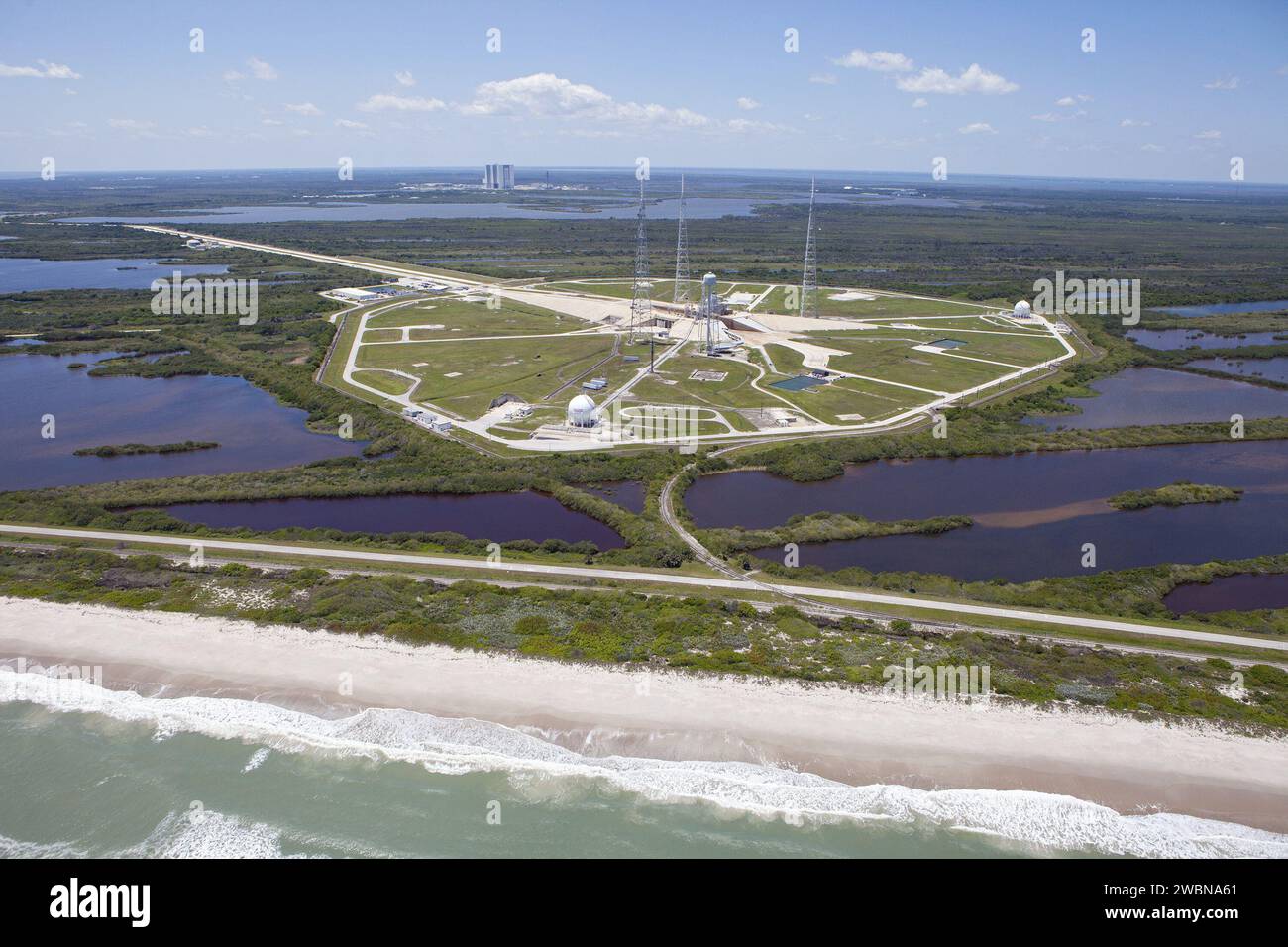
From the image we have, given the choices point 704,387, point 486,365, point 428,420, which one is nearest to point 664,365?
point 704,387

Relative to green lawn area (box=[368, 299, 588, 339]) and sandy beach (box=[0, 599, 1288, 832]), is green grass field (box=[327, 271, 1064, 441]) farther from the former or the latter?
sandy beach (box=[0, 599, 1288, 832])

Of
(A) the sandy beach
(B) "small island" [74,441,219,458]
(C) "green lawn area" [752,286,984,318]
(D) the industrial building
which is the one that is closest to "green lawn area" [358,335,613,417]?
(D) the industrial building

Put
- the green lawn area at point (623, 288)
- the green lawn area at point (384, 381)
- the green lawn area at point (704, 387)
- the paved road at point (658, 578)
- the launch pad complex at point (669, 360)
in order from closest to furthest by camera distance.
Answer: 1. the paved road at point (658, 578)
2. the launch pad complex at point (669, 360)
3. the green lawn area at point (704, 387)
4. the green lawn area at point (384, 381)
5. the green lawn area at point (623, 288)

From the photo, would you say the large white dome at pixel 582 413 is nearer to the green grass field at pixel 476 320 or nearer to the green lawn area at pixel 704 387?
the green lawn area at pixel 704 387

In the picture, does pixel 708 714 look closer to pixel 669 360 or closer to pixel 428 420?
pixel 428 420

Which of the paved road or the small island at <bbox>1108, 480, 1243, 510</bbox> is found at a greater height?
the small island at <bbox>1108, 480, 1243, 510</bbox>

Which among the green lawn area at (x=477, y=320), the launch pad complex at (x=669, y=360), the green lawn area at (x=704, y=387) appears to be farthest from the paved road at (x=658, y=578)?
the green lawn area at (x=477, y=320)
